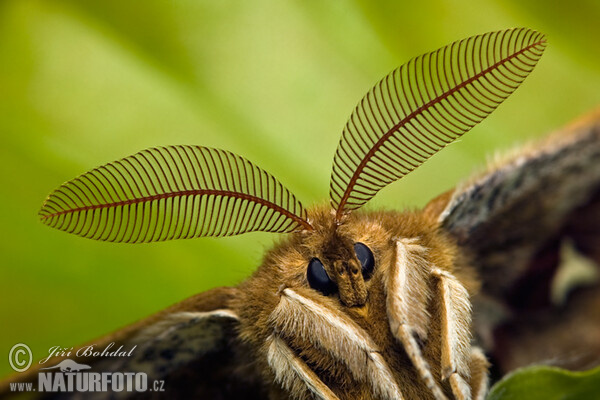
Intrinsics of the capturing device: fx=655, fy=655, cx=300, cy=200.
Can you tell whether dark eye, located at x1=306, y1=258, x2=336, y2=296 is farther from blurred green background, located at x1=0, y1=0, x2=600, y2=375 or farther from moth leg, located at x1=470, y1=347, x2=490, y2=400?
blurred green background, located at x1=0, y1=0, x2=600, y2=375

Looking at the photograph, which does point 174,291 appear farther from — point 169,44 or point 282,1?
point 282,1

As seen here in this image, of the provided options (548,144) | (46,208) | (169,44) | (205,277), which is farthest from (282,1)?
(46,208)

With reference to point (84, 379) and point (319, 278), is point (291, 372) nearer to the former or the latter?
point (319, 278)

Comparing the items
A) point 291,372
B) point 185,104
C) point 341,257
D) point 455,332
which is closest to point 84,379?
point 291,372

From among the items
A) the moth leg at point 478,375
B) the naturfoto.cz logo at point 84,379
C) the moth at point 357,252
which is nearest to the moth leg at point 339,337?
the moth at point 357,252

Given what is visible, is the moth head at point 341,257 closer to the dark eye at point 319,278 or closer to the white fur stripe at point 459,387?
the dark eye at point 319,278

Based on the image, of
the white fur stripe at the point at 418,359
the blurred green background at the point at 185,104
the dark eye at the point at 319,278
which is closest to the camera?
the white fur stripe at the point at 418,359

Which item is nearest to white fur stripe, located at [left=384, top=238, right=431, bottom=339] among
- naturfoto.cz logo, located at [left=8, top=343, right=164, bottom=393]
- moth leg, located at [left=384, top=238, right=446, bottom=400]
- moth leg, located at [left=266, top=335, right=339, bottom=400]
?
moth leg, located at [left=384, top=238, right=446, bottom=400]
